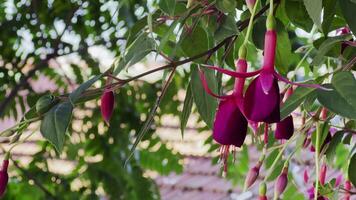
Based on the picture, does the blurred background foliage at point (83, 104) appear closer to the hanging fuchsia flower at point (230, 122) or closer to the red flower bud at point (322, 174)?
the red flower bud at point (322, 174)

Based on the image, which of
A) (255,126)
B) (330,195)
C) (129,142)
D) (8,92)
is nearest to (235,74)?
(255,126)

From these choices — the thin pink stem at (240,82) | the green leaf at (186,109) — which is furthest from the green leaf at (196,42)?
the thin pink stem at (240,82)

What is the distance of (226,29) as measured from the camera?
538 millimetres

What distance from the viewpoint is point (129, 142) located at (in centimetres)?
147

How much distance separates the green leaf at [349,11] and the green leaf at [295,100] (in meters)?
0.05

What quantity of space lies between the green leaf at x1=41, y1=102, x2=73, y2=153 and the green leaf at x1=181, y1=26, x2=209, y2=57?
124 mm

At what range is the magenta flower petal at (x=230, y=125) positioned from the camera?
16.6 inches

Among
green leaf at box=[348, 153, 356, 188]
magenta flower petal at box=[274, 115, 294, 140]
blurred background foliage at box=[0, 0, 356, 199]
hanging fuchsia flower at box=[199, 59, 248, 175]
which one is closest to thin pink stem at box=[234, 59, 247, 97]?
hanging fuchsia flower at box=[199, 59, 248, 175]

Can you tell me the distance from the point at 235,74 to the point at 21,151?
2216mm

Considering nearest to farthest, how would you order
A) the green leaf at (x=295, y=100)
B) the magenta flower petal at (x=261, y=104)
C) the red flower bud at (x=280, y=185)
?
the magenta flower petal at (x=261, y=104) → the green leaf at (x=295, y=100) → the red flower bud at (x=280, y=185)

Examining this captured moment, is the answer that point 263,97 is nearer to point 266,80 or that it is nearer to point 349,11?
point 266,80

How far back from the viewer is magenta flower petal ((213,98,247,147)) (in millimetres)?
422

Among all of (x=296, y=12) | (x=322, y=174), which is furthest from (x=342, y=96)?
(x=322, y=174)

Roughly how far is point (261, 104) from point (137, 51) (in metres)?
0.16
